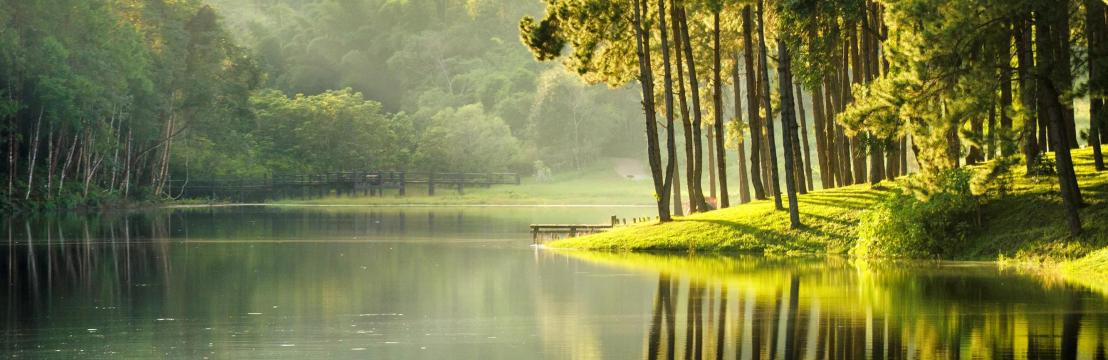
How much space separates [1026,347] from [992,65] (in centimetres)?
1679

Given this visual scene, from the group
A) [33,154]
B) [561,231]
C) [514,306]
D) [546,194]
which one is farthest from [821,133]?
[546,194]

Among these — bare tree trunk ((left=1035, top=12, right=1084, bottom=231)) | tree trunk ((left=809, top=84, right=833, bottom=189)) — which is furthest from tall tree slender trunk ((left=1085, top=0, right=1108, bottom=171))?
tree trunk ((left=809, top=84, right=833, bottom=189))

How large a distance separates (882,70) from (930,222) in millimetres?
9352

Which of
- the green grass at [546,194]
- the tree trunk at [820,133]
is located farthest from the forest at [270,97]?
the tree trunk at [820,133]

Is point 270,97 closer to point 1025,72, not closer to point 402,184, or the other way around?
point 402,184

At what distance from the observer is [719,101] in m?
57.7

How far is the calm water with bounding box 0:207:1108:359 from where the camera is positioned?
24328 mm

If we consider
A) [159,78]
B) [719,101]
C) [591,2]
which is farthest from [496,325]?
[159,78]

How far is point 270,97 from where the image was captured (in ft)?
413

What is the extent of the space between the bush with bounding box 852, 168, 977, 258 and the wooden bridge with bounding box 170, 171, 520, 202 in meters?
69.0

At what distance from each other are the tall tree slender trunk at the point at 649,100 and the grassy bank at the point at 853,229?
98cm

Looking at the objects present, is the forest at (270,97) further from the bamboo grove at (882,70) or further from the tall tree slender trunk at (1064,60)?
the tall tree slender trunk at (1064,60)

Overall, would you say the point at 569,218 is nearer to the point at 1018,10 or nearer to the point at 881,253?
the point at 881,253

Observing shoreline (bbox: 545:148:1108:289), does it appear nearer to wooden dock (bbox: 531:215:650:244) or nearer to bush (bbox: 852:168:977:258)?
bush (bbox: 852:168:977:258)
